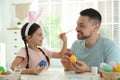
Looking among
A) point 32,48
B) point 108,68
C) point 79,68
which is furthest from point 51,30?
point 108,68

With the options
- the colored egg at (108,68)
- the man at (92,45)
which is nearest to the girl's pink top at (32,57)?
the man at (92,45)

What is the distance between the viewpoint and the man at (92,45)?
1759 mm

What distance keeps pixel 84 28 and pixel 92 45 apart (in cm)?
17

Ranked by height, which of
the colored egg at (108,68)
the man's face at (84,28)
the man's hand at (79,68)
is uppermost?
the man's face at (84,28)

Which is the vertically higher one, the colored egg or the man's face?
the man's face

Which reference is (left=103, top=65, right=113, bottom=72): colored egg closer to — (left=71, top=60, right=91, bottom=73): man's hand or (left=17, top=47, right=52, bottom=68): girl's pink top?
(left=71, top=60, right=91, bottom=73): man's hand

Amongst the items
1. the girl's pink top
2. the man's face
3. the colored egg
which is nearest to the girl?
the girl's pink top

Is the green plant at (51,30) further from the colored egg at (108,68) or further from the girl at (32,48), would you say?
the colored egg at (108,68)

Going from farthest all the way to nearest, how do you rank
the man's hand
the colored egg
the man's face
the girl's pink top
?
the man's face, the girl's pink top, the man's hand, the colored egg

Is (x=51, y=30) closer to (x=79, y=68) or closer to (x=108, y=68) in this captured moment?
(x=79, y=68)

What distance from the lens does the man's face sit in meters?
1.84

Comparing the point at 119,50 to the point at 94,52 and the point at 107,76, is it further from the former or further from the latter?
the point at 107,76

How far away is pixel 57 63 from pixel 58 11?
1.41 metres

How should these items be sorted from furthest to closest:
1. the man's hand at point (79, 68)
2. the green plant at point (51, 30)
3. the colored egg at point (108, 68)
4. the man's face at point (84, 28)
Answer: the green plant at point (51, 30) < the man's face at point (84, 28) < the man's hand at point (79, 68) < the colored egg at point (108, 68)
